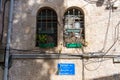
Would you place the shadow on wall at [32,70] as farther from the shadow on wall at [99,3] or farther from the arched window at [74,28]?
the shadow on wall at [99,3]

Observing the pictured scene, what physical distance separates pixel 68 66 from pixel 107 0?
2841 millimetres

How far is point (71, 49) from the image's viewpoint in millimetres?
10359

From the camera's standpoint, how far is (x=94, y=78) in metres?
10.0

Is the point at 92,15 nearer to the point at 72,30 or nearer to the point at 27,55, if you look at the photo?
Answer: the point at 72,30

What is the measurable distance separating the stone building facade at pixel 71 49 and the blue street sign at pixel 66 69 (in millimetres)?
83

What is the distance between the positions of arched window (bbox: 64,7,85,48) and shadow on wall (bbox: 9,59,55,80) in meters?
1.03

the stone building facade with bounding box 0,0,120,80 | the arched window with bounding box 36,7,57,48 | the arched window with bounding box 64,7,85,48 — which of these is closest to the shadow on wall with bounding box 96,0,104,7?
the stone building facade with bounding box 0,0,120,80

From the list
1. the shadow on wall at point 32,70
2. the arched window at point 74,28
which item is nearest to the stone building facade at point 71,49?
the shadow on wall at point 32,70

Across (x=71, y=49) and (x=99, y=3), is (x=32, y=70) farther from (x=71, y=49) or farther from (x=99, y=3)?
(x=99, y=3)

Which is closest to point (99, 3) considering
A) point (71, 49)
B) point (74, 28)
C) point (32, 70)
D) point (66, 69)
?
point (74, 28)

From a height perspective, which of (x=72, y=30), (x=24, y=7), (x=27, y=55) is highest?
(x=24, y=7)

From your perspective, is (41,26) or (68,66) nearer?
(68,66)

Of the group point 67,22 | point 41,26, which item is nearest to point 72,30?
point 67,22

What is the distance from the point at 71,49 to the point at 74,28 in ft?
2.80
